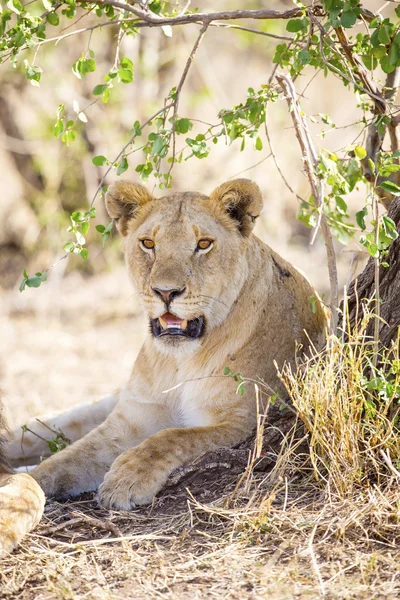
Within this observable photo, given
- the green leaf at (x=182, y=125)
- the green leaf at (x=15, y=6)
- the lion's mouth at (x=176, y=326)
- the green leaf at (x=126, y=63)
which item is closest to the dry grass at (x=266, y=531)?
the lion's mouth at (x=176, y=326)

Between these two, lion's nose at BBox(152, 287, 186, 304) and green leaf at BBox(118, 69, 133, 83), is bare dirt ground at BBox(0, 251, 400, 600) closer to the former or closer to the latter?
lion's nose at BBox(152, 287, 186, 304)

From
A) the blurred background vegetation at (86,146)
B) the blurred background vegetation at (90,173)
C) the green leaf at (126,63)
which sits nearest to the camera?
the green leaf at (126,63)

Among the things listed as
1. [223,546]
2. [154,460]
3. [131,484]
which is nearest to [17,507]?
[131,484]

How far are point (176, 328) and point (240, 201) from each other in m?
0.69

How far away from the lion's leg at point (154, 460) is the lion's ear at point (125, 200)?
45.3 inches

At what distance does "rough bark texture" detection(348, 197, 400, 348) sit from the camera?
346 cm

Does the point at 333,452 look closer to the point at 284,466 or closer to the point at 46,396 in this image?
the point at 284,466

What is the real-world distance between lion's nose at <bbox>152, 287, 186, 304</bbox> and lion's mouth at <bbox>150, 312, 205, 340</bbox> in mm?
121

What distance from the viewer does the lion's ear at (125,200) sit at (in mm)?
4016

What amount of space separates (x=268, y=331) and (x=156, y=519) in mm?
1186

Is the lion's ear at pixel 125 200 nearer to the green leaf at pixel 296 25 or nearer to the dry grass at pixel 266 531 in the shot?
the green leaf at pixel 296 25

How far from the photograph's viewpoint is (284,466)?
10.3 feet

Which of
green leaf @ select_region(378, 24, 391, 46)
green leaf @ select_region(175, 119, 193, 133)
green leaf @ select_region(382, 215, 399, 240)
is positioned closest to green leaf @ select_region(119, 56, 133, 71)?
green leaf @ select_region(175, 119, 193, 133)

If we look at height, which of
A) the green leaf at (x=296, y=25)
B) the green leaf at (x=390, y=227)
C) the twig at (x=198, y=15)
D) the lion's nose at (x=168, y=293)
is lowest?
the lion's nose at (x=168, y=293)
